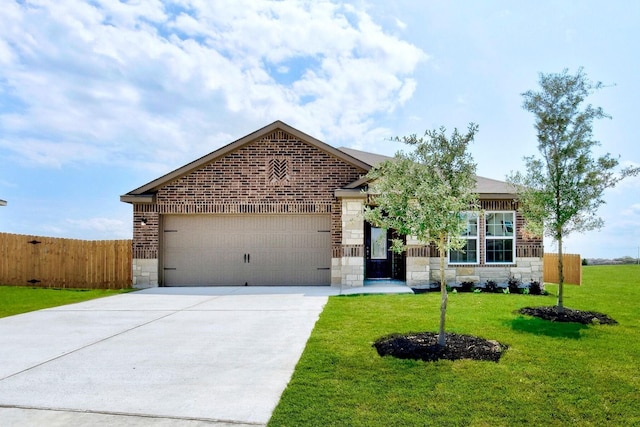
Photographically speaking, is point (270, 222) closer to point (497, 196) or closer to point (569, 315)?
point (497, 196)

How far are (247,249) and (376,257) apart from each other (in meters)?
4.54

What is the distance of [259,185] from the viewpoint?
14.7 meters

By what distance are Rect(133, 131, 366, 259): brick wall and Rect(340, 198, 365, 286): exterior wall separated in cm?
62

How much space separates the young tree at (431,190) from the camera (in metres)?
6.44

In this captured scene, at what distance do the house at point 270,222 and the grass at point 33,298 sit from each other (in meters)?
1.90

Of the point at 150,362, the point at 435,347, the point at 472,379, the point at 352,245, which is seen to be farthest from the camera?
the point at 352,245

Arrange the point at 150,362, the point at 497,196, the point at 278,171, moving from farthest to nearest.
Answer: the point at 278,171 < the point at 497,196 < the point at 150,362

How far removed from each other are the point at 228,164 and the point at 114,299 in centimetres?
535

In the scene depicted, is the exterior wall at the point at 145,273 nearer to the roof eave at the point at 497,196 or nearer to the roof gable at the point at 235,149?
the roof gable at the point at 235,149

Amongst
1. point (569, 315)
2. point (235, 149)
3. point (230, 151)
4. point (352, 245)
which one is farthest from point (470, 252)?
point (230, 151)

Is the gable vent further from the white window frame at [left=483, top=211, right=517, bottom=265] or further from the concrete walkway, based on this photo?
the white window frame at [left=483, top=211, right=517, bottom=265]

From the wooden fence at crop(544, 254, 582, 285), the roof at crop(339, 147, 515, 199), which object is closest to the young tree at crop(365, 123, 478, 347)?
the roof at crop(339, 147, 515, 199)

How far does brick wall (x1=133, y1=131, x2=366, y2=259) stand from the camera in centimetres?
1462

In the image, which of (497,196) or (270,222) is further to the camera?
(270,222)
